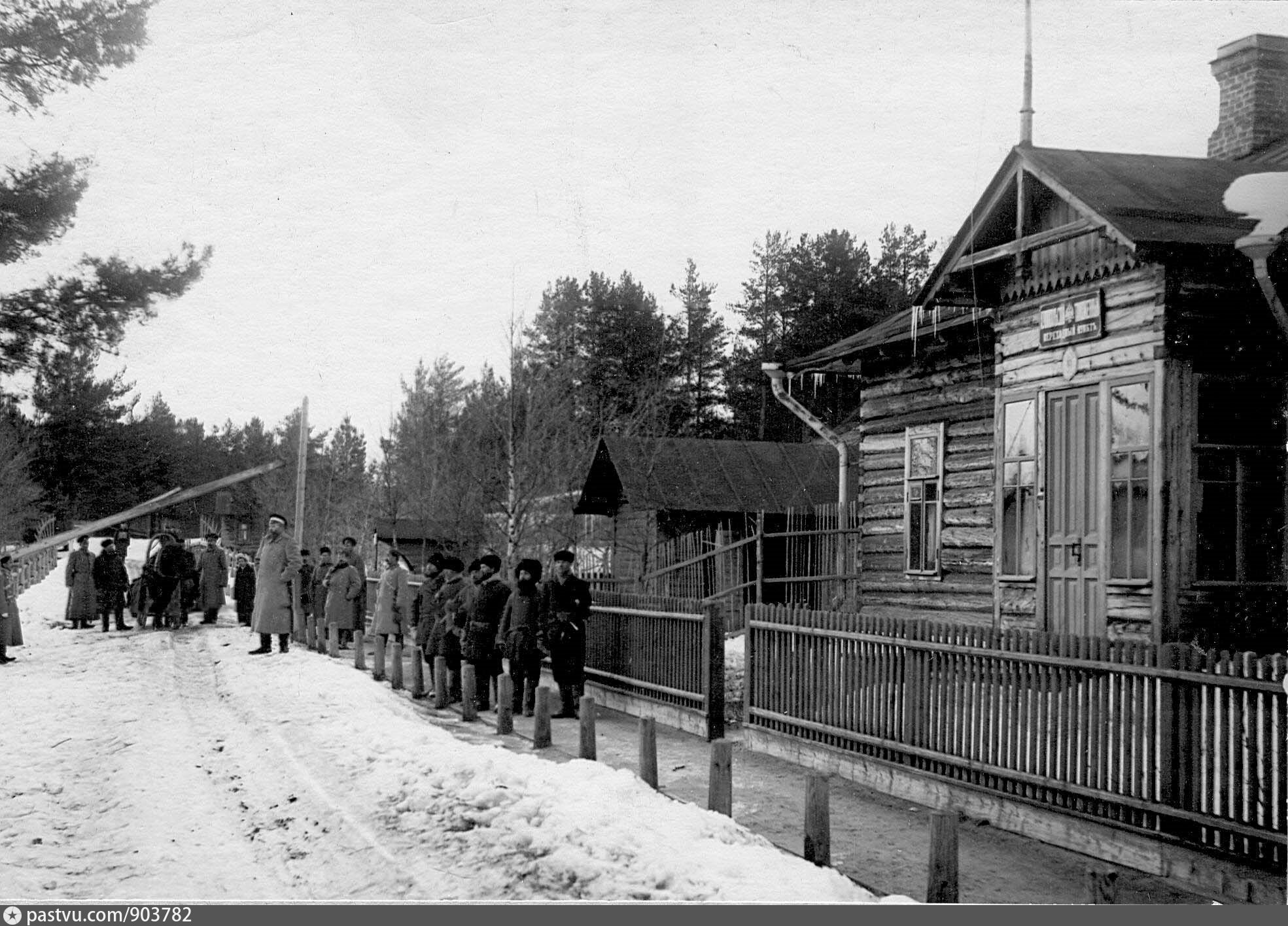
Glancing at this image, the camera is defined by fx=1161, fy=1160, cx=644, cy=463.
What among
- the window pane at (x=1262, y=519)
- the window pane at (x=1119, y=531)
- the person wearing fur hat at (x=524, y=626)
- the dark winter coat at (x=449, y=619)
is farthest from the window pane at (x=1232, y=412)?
the dark winter coat at (x=449, y=619)

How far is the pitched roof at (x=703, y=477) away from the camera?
1170 inches

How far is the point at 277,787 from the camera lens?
28.6 ft

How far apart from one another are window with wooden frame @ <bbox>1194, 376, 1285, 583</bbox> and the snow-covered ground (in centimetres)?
606

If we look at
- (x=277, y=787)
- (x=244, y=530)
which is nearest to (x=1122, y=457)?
(x=277, y=787)

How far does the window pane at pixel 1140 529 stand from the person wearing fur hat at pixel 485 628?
6789mm

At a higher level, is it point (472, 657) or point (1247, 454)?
point (1247, 454)

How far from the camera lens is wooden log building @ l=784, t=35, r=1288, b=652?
10.7 m

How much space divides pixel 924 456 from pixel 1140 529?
500cm

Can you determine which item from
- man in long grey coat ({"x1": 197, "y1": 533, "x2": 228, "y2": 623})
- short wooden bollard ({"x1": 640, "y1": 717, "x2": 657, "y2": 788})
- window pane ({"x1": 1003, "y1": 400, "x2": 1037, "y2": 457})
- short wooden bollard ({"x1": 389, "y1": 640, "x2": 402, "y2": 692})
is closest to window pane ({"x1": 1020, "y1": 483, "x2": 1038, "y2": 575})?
window pane ({"x1": 1003, "y1": 400, "x2": 1037, "y2": 457})

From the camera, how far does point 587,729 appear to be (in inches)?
386

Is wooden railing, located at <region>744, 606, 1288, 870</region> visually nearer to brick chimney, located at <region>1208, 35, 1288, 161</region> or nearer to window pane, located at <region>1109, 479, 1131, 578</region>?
window pane, located at <region>1109, 479, 1131, 578</region>

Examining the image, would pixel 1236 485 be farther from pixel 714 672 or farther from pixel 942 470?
pixel 714 672
